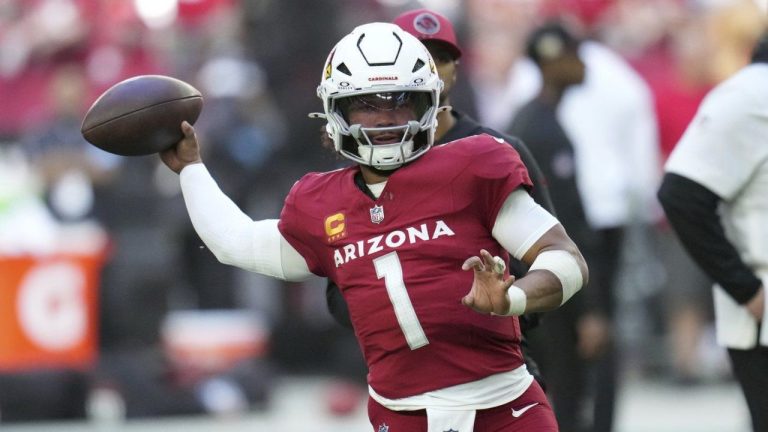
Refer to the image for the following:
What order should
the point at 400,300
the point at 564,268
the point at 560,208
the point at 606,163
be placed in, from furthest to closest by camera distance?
the point at 606,163, the point at 560,208, the point at 400,300, the point at 564,268

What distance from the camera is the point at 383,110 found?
4.69 metres

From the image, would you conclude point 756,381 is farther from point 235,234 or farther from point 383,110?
point 235,234

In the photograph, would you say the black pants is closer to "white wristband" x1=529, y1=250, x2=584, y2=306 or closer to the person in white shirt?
the person in white shirt

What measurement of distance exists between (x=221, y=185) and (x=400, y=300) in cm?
673

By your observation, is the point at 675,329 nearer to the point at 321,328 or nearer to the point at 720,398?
the point at 720,398

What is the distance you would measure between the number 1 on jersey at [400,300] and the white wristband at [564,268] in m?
0.36

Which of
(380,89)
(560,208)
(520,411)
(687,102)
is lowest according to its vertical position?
(687,102)

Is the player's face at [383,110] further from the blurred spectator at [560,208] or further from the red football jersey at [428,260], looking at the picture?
the blurred spectator at [560,208]

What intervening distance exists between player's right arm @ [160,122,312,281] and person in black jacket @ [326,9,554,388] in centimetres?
53

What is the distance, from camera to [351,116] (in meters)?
4.75

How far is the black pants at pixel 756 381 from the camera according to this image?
5.57 m

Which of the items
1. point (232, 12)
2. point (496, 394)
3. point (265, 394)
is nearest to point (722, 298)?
point (496, 394)

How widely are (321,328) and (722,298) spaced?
6.09 metres

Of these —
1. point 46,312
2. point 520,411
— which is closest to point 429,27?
point 520,411
